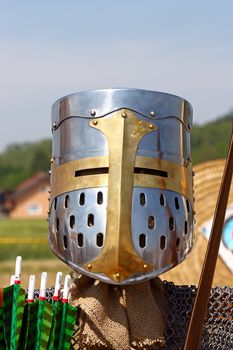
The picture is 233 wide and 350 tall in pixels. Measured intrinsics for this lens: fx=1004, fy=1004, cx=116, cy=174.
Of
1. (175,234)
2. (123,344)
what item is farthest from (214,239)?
(123,344)

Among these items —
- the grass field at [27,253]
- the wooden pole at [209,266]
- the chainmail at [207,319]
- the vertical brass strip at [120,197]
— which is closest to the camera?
the wooden pole at [209,266]

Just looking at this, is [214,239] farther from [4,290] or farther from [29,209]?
[29,209]

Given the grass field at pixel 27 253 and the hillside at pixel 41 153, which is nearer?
the grass field at pixel 27 253

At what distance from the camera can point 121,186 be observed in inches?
86.3

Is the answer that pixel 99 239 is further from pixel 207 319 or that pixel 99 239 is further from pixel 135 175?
pixel 207 319

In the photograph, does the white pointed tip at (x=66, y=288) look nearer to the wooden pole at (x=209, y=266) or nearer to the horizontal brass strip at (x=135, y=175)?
the horizontal brass strip at (x=135, y=175)

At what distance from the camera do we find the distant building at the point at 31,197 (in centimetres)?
3494

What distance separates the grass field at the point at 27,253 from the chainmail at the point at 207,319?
120 inches

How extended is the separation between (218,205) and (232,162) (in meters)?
0.09

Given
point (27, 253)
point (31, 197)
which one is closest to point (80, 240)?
point (27, 253)

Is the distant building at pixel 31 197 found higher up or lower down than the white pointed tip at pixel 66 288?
lower down

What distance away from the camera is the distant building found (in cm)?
3494

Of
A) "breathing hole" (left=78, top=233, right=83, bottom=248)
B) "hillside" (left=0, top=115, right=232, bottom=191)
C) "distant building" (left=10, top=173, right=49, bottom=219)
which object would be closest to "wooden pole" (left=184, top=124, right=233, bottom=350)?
"breathing hole" (left=78, top=233, right=83, bottom=248)

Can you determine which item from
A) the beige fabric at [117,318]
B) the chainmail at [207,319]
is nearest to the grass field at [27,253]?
the chainmail at [207,319]
